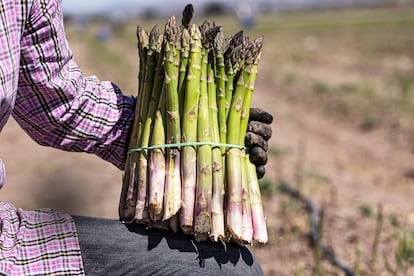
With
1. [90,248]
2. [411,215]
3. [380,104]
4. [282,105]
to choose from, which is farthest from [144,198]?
[282,105]

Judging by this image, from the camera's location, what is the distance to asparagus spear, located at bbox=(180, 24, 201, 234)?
1.55m

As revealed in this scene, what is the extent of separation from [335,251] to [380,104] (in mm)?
4468

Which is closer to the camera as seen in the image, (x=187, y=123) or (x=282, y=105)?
(x=187, y=123)

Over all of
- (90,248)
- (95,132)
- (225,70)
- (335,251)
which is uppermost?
(225,70)

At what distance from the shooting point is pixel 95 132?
175 centimetres

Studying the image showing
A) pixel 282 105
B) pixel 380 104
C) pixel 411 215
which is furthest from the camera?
pixel 282 105

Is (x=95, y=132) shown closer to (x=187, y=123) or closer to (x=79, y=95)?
(x=79, y=95)

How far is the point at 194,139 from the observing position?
160 cm

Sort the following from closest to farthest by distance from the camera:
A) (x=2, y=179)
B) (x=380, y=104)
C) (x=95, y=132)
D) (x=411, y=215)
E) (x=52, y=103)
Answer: (x=2, y=179) < (x=52, y=103) < (x=95, y=132) < (x=411, y=215) < (x=380, y=104)

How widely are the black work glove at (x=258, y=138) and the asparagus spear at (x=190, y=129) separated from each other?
0.60 feet

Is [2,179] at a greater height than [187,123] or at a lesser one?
lesser

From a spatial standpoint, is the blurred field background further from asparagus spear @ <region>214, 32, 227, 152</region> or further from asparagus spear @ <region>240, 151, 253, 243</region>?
asparagus spear @ <region>214, 32, 227, 152</region>

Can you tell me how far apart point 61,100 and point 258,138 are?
1.86 feet

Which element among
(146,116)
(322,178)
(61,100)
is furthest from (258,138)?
(322,178)
